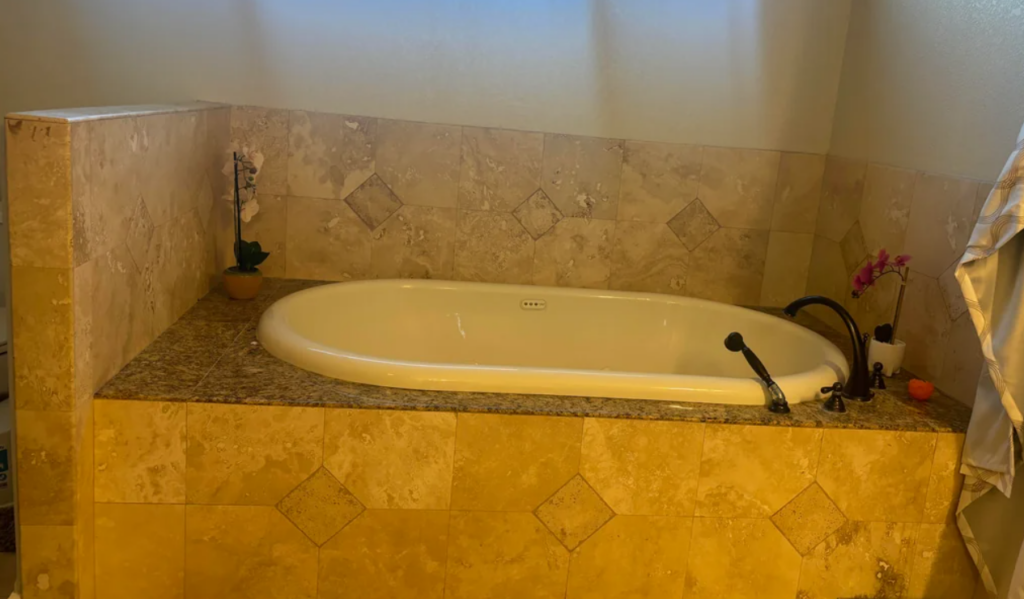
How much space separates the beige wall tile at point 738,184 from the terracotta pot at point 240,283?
1492 mm

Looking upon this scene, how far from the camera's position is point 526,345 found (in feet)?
9.04

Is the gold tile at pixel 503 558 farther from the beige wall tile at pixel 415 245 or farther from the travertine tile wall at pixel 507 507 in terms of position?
the beige wall tile at pixel 415 245

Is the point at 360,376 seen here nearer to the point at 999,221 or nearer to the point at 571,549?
the point at 571,549

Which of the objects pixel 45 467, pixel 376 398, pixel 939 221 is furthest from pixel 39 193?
pixel 939 221

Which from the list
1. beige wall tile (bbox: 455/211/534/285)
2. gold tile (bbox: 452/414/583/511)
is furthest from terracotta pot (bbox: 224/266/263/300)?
gold tile (bbox: 452/414/583/511)

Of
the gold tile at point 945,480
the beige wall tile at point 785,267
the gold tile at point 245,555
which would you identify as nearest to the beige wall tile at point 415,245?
the beige wall tile at point 785,267

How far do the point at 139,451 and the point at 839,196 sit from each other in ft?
7.38

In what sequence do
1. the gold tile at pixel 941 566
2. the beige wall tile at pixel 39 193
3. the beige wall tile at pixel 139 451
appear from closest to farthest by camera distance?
1. the beige wall tile at pixel 39 193
2. the beige wall tile at pixel 139 451
3. the gold tile at pixel 941 566

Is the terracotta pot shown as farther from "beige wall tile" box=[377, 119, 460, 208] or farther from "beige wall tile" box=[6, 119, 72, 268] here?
"beige wall tile" box=[6, 119, 72, 268]

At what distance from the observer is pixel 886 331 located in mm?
2268

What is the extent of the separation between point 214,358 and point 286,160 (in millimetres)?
961

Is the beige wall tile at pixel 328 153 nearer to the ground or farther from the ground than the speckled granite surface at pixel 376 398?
farther from the ground

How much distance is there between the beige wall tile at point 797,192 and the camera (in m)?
2.91

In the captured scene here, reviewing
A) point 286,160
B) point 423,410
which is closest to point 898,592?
point 423,410
